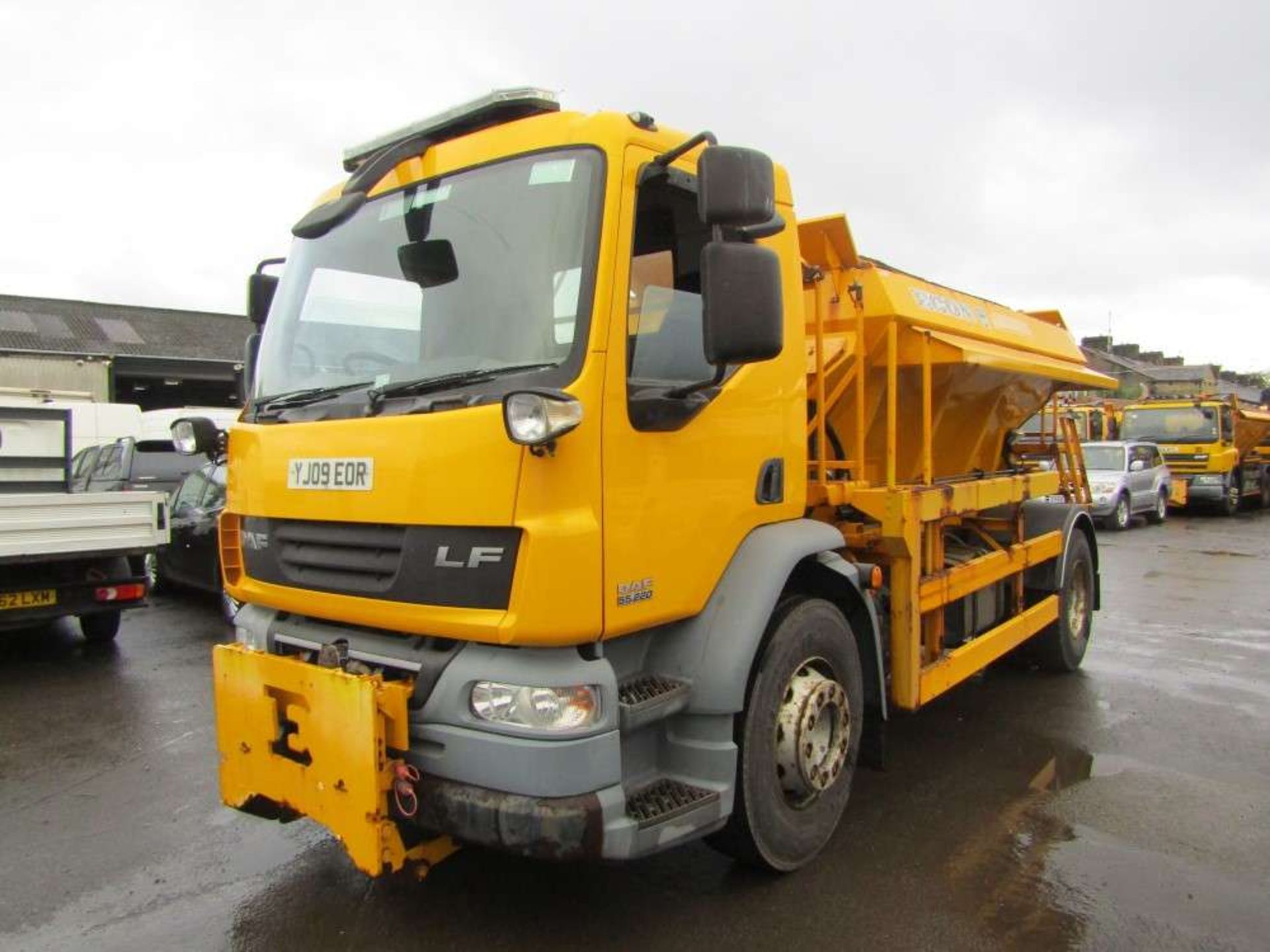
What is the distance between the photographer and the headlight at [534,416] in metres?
2.42

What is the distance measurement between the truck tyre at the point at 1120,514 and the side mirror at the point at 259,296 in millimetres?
16657

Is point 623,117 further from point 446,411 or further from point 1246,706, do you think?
point 1246,706

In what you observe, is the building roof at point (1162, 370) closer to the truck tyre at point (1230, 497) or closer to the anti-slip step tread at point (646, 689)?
the truck tyre at point (1230, 497)

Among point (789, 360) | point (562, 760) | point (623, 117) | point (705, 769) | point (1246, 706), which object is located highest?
point (623, 117)

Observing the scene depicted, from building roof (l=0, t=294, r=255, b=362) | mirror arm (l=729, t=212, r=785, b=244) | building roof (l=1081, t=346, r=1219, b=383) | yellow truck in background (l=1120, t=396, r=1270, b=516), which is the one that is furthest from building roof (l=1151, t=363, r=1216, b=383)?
mirror arm (l=729, t=212, r=785, b=244)

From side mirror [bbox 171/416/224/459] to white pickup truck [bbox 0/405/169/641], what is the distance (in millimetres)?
3593

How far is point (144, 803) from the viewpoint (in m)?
4.29

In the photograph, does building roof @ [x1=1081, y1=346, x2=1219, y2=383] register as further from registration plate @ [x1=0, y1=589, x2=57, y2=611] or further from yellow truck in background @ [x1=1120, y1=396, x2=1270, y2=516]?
registration plate @ [x1=0, y1=589, x2=57, y2=611]

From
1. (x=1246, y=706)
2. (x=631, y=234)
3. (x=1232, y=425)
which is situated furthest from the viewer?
(x=1232, y=425)

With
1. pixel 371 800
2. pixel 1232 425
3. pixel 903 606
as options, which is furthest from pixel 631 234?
pixel 1232 425

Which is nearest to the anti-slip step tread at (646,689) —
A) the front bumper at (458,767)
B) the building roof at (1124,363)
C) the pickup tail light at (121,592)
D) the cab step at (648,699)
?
the cab step at (648,699)

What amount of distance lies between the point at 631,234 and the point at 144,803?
3.68 meters

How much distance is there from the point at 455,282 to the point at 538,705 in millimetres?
1440

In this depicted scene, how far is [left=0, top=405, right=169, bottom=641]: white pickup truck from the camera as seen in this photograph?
641cm
